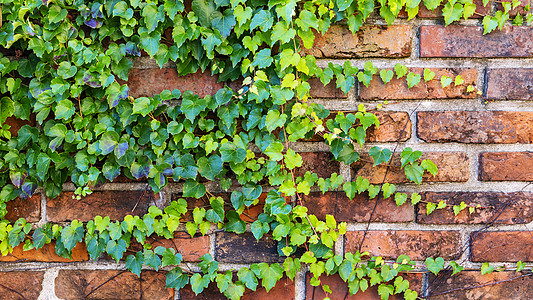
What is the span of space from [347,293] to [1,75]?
3.18ft

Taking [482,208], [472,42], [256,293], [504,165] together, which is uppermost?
[472,42]

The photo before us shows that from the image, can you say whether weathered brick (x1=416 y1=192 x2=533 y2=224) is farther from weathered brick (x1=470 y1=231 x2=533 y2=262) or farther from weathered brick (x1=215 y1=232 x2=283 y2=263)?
weathered brick (x1=215 y1=232 x2=283 y2=263)

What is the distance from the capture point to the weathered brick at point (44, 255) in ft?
2.83

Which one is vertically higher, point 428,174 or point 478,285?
point 428,174

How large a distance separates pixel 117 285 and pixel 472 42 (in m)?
1.02

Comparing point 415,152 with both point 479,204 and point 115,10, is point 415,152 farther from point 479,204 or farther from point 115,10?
point 115,10

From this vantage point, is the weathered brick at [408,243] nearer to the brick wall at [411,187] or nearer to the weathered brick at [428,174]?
the brick wall at [411,187]

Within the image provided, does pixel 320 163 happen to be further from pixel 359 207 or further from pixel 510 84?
pixel 510 84

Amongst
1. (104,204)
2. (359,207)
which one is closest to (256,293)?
(359,207)

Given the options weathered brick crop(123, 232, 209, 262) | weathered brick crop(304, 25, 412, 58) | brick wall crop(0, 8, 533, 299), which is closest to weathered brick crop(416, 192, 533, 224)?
brick wall crop(0, 8, 533, 299)

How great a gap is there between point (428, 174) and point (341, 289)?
35 centimetres

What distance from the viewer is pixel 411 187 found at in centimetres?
83

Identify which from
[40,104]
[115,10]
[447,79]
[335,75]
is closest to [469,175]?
[447,79]

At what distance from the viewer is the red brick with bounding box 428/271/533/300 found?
0.84 m
